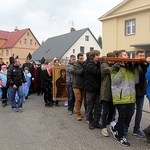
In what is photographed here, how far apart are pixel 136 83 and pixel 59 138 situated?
2024mm

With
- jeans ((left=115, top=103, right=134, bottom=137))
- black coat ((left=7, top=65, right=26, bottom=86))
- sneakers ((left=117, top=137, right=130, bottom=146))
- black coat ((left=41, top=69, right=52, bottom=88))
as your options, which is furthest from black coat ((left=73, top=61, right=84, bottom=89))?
black coat ((left=41, top=69, right=52, bottom=88))

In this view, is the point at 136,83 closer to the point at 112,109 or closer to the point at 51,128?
the point at 112,109

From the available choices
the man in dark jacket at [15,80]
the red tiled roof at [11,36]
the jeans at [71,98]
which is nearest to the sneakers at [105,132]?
the jeans at [71,98]

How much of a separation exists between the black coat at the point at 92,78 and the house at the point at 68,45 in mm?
36360

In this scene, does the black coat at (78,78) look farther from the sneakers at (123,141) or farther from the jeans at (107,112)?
the sneakers at (123,141)

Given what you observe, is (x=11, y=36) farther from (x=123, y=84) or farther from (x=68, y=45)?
(x=123, y=84)

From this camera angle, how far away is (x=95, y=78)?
5832mm

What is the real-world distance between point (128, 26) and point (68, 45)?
74.0ft

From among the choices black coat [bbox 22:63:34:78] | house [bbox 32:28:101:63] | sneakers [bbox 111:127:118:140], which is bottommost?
sneakers [bbox 111:127:118:140]

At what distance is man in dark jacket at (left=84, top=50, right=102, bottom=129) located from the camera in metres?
5.71

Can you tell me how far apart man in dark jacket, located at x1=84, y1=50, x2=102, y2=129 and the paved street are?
0.31m

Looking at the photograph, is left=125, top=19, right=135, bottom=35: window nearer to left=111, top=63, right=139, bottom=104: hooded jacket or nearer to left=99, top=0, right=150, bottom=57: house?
left=99, top=0, right=150, bottom=57: house

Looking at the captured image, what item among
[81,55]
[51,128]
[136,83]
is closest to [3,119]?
[51,128]

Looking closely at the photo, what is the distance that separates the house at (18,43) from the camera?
64.1 meters
